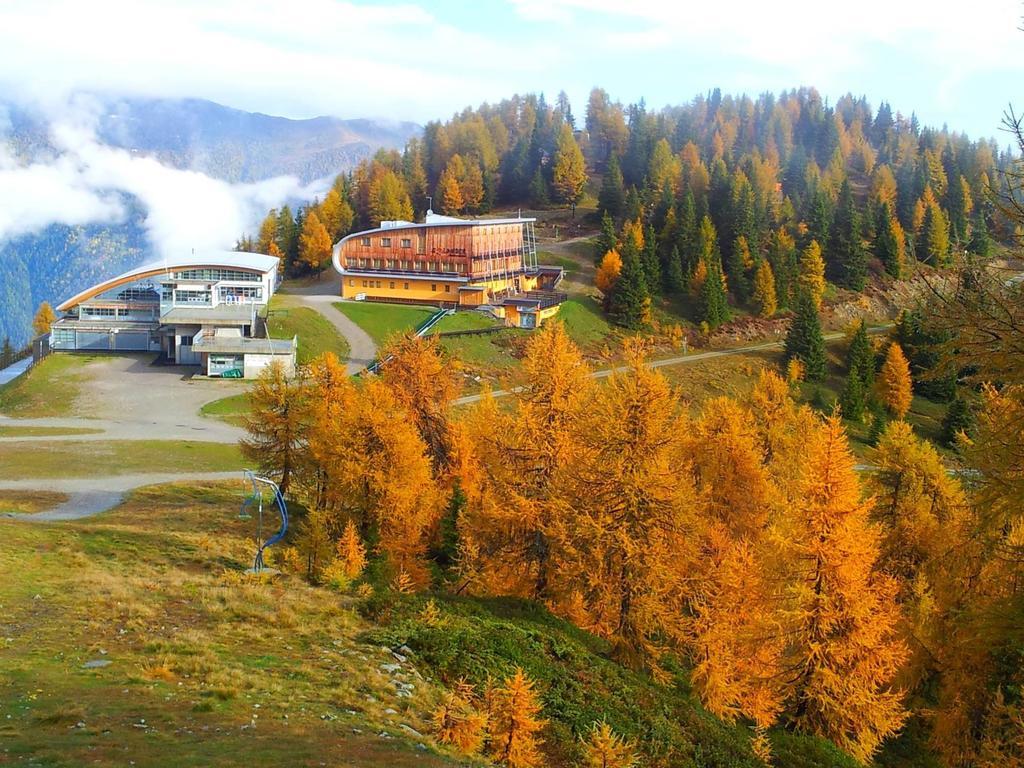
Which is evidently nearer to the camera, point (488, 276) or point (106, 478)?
point (106, 478)

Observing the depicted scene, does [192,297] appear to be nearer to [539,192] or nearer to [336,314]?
[336,314]

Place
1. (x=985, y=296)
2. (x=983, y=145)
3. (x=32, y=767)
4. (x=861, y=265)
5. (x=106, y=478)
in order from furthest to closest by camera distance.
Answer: (x=983, y=145) < (x=861, y=265) < (x=106, y=478) < (x=32, y=767) < (x=985, y=296)

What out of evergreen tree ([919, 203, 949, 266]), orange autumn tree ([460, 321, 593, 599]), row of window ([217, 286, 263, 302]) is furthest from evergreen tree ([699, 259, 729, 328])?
orange autumn tree ([460, 321, 593, 599])

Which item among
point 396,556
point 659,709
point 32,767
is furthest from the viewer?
point 396,556

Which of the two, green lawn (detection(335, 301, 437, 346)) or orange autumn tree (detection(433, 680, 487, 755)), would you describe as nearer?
orange autumn tree (detection(433, 680, 487, 755))

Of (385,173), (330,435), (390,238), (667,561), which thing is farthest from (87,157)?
(667,561)

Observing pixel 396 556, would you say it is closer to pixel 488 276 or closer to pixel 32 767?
pixel 32 767

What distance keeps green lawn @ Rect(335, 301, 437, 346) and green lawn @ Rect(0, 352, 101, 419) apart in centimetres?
2113

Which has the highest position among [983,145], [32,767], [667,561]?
[983,145]

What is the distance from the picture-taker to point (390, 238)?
260 feet

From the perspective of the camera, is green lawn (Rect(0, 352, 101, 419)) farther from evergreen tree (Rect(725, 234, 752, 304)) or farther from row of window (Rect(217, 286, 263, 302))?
evergreen tree (Rect(725, 234, 752, 304))

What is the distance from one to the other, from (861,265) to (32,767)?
93.9 metres

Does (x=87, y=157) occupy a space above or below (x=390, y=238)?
above

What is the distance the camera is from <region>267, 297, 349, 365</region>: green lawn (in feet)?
200
